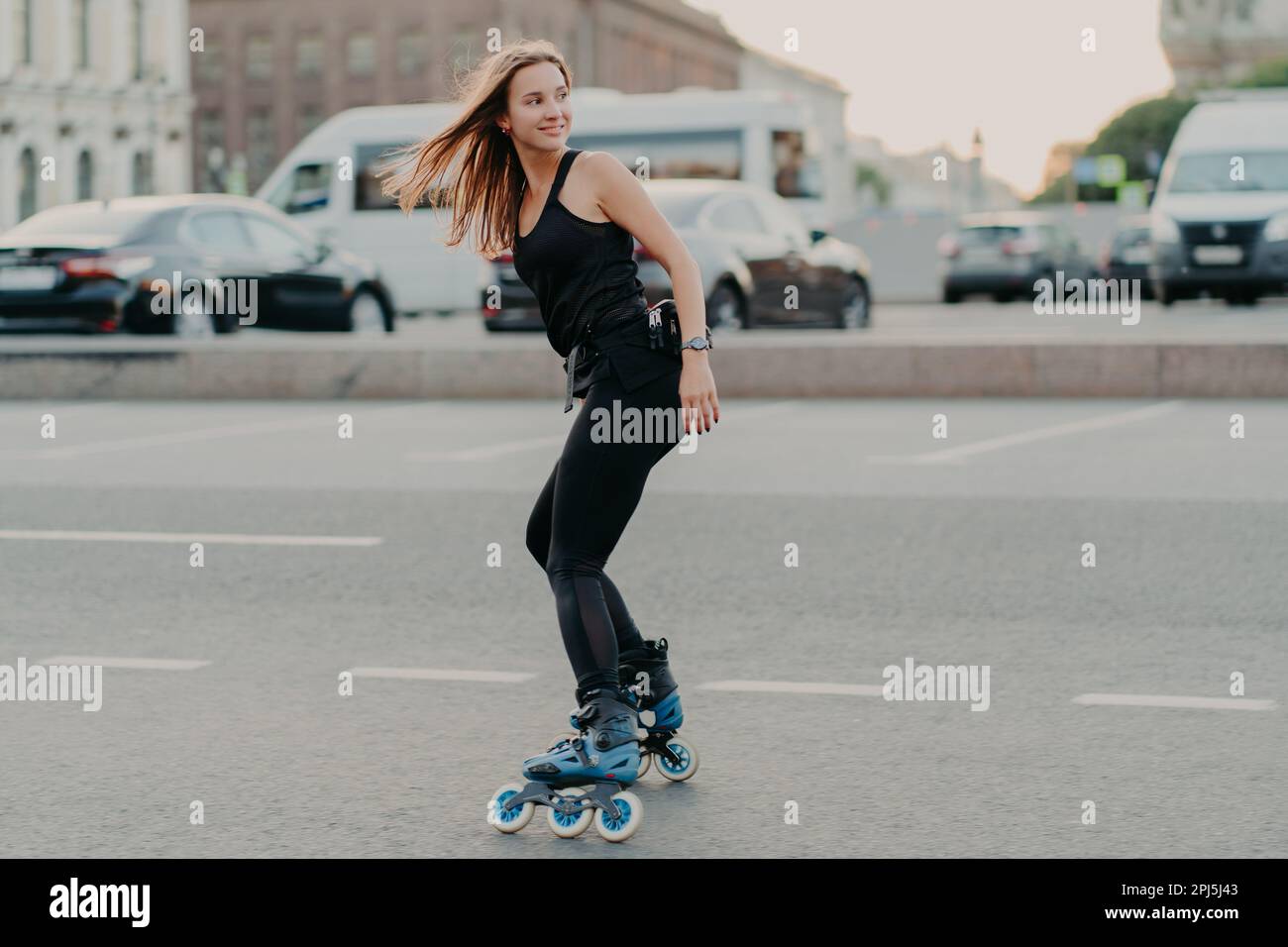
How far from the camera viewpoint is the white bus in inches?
1185

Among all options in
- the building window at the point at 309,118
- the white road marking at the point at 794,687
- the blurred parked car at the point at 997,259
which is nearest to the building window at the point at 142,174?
the building window at the point at 309,118

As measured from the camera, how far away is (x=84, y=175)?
75.5 m

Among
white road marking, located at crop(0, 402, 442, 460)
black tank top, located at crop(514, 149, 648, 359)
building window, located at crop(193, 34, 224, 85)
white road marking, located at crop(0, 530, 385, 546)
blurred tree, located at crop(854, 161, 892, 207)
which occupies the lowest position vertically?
white road marking, located at crop(0, 530, 385, 546)

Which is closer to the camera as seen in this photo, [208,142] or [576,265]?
[576,265]

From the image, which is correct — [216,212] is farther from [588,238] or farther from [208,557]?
[588,238]

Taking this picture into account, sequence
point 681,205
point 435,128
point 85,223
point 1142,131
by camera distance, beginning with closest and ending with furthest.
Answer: point 85,223
point 681,205
point 435,128
point 1142,131

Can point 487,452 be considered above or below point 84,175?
below

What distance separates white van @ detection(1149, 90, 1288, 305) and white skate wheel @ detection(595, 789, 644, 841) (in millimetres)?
21441

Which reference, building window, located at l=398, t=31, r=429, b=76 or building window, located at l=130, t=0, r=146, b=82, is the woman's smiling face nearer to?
building window, located at l=130, t=0, r=146, b=82

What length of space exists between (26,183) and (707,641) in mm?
66713

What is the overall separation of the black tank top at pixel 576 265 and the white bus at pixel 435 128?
25.2 m

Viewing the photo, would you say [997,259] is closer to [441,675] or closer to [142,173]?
[441,675]

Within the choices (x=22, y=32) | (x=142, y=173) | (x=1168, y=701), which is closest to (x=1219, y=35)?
(x=142, y=173)

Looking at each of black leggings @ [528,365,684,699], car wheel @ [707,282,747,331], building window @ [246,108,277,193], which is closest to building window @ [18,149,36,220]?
building window @ [246,108,277,193]
